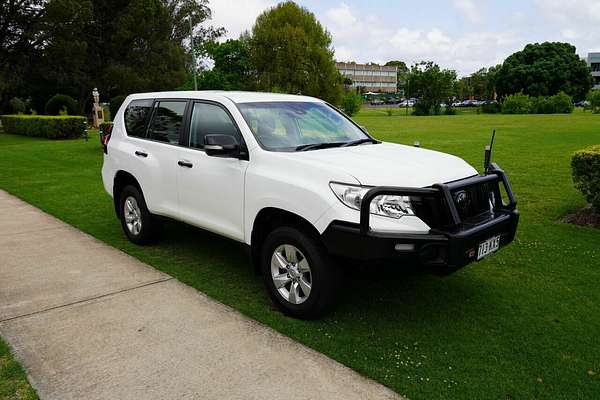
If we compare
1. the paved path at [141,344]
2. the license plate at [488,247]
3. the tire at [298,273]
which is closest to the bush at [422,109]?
the license plate at [488,247]

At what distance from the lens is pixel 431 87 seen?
178 ft

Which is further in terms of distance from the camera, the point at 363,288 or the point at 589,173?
the point at 589,173

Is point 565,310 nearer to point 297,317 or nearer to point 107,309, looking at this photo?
point 297,317

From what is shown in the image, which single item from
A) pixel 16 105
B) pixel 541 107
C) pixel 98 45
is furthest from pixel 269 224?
pixel 541 107

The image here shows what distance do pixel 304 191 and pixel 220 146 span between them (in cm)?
95

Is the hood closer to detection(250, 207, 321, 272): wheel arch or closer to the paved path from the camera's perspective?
detection(250, 207, 321, 272): wheel arch

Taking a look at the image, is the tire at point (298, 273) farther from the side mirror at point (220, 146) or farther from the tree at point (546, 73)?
the tree at point (546, 73)

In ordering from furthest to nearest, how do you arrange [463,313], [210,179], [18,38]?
[18,38], [210,179], [463,313]

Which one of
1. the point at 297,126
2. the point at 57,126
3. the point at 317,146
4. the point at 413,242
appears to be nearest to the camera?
the point at 413,242

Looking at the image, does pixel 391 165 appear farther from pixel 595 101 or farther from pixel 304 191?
pixel 595 101

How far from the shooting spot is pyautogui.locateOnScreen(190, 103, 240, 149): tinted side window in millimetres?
4684

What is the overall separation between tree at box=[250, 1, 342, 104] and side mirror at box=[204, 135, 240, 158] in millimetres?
39729

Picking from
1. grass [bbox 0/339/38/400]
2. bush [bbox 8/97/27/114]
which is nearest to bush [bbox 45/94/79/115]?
bush [bbox 8/97/27/114]

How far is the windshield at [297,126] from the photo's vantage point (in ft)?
14.7
